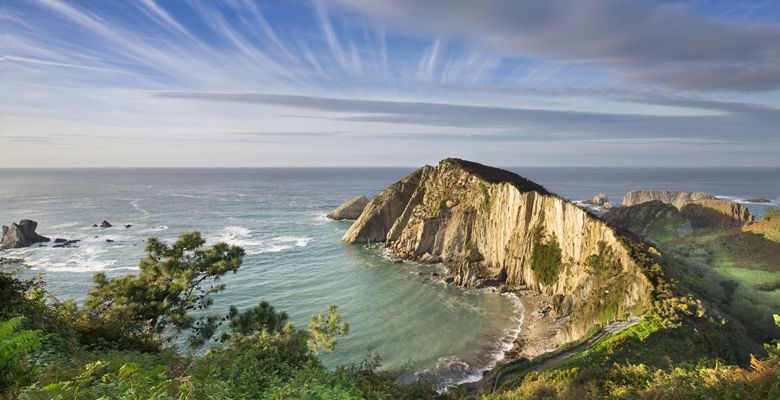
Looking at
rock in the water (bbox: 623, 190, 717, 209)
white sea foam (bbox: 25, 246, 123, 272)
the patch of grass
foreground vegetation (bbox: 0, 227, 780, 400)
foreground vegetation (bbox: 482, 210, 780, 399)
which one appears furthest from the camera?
rock in the water (bbox: 623, 190, 717, 209)

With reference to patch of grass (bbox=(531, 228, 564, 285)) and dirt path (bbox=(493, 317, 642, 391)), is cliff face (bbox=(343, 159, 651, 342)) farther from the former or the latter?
dirt path (bbox=(493, 317, 642, 391))

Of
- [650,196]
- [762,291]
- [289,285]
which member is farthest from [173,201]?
[650,196]

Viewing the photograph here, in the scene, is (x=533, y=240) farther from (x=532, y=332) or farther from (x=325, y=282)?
(x=325, y=282)

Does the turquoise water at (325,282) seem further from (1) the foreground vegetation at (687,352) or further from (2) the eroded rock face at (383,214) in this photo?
(1) the foreground vegetation at (687,352)

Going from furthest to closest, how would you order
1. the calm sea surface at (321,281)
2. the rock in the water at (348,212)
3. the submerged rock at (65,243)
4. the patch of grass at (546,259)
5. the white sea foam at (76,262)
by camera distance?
the rock in the water at (348,212) → the submerged rock at (65,243) → the white sea foam at (76,262) → the patch of grass at (546,259) → the calm sea surface at (321,281)

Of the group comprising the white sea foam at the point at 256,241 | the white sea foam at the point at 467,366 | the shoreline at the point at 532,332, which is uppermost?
the white sea foam at the point at 256,241

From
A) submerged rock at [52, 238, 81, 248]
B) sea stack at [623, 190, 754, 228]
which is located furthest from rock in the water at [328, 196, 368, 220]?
sea stack at [623, 190, 754, 228]

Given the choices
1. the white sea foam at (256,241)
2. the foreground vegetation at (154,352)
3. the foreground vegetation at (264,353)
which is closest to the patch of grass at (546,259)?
the foreground vegetation at (264,353)
